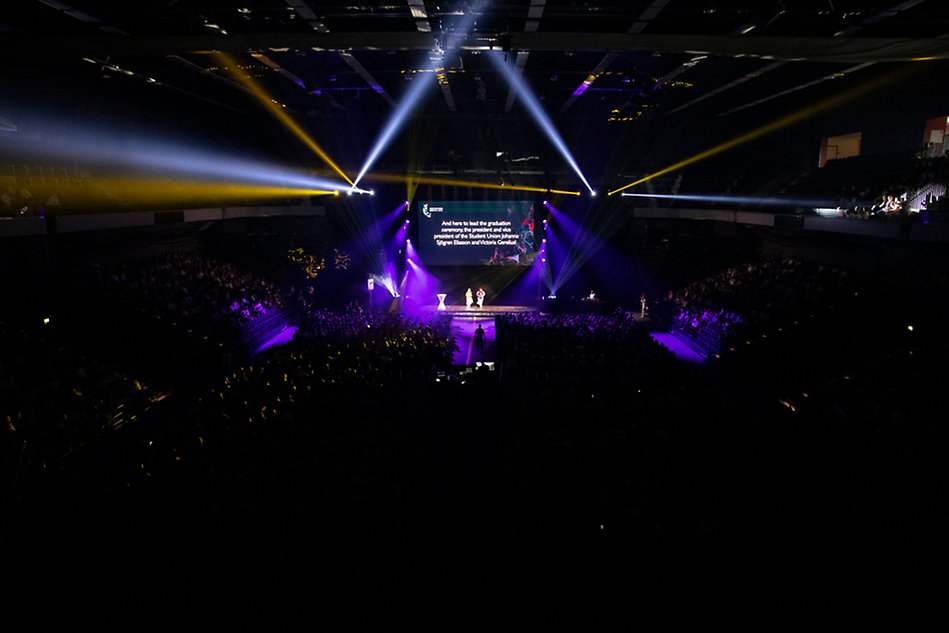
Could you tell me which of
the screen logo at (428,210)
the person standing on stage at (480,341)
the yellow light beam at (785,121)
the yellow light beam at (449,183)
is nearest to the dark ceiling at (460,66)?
the yellow light beam at (785,121)

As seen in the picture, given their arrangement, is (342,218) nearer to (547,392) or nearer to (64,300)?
(64,300)

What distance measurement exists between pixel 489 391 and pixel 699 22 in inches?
362

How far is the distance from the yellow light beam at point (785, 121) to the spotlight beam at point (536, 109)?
248cm

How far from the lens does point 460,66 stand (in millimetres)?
16688

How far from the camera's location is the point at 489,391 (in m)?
12.7

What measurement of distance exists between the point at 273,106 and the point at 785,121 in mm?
21544

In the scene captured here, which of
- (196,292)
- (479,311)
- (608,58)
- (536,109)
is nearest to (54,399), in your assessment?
(196,292)

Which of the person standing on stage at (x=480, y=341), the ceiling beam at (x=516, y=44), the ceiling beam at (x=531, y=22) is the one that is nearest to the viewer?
the ceiling beam at (x=516, y=44)

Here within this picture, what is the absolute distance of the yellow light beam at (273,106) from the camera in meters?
16.0

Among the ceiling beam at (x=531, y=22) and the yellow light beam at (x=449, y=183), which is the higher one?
the ceiling beam at (x=531, y=22)

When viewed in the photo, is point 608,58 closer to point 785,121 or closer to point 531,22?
point 531,22

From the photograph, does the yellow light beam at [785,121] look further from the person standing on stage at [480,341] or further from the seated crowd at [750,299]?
the person standing on stage at [480,341]

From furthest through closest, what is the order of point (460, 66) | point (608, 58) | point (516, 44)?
point (460, 66)
point (608, 58)
point (516, 44)

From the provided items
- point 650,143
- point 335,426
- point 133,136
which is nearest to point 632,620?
point 335,426
